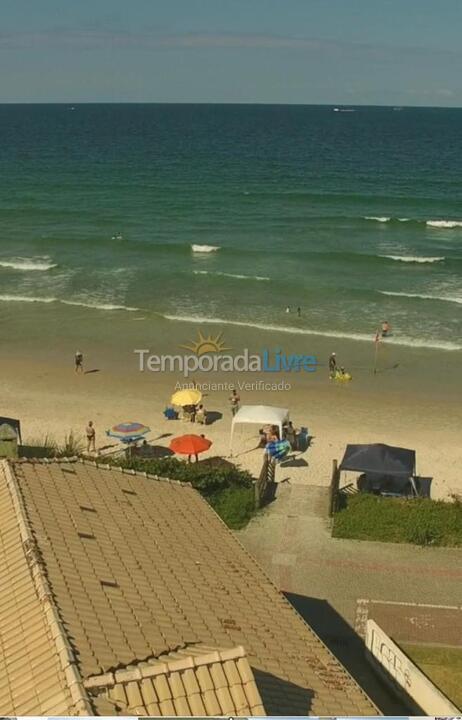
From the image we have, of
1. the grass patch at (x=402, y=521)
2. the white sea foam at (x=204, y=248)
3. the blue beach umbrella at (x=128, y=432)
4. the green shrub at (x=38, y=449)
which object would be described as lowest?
the grass patch at (x=402, y=521)

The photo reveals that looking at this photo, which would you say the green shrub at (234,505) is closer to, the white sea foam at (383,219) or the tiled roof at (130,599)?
the tiled roof at (130,599)

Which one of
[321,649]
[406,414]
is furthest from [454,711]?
[406,414]

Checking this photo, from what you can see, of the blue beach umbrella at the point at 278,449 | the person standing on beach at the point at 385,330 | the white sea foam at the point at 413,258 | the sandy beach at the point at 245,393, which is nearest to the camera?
the blue beach umbrella at the point at 278,449

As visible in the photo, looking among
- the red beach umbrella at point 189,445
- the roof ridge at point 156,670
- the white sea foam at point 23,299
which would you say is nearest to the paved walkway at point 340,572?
the red beach umbrella at point 189,445

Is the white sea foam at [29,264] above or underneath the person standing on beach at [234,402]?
above

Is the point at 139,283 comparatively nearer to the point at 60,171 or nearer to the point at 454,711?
the point at 454,711

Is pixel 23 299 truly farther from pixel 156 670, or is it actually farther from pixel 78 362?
pixel 156 670

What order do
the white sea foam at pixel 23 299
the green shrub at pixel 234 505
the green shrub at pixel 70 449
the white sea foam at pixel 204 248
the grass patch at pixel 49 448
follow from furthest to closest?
the white sea foam at pixel 204 248 < the white sea foam at pixel 23 299 < the grass patch at pixel 49 448 < the green shrub at pixel 70 449 < the green shrub at pixel 234 505

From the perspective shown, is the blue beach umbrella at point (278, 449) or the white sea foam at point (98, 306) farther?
the white sea foam at point (98, 306)
